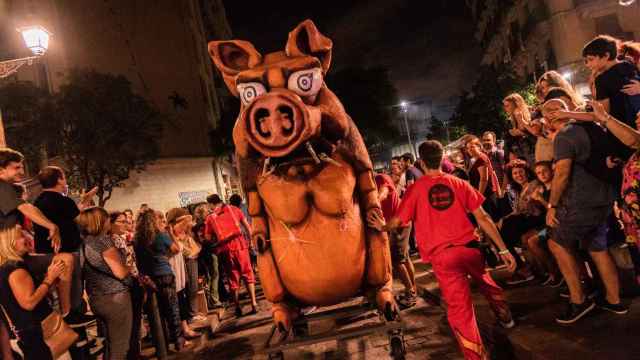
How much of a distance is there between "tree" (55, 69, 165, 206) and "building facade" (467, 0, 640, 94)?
21.3 meters

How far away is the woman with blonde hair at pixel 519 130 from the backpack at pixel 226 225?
4386 mm

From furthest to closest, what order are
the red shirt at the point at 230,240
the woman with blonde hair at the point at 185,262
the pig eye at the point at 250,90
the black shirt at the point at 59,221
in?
1. the red shirt at the point at 230,240
2. the woman with blonde hair at the point at 185,262
3. the black shirt at the point at 59,221
4. the pig eye at the point at 250,90

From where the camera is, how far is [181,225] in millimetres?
7160

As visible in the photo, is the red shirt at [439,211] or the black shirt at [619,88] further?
the black shirt at [619,88]

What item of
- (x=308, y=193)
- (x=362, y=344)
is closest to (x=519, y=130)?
(x=362, y=344)

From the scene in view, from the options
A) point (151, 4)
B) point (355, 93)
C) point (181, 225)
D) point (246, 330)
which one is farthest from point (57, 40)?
point (246, 330)

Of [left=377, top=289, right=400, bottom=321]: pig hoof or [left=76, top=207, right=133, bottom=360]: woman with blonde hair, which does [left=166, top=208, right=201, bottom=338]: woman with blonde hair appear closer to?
[left=76, top=207, right=133, bottom=360]: woman with blonde hair

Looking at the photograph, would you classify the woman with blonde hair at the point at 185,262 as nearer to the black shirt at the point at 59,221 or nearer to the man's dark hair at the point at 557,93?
the black shirt at the point at 59,221

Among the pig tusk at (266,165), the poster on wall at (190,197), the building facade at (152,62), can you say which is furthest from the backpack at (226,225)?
the poster on wall at (190,197)

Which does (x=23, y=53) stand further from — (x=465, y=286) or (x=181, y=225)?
(x=465, y=286)

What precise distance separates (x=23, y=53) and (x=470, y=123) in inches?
926

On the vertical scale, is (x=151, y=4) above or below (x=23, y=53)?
above

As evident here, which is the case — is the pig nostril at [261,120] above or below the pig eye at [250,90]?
below

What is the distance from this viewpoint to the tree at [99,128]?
1605 centimetres
